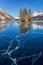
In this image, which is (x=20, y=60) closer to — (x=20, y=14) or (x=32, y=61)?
(x=32, y=61)

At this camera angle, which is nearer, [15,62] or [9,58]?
[15,62]

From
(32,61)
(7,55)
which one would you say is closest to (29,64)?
(32,61)

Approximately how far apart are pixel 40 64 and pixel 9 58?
1872 mm

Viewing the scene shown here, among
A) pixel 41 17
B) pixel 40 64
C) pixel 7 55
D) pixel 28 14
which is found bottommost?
pixel 40 64

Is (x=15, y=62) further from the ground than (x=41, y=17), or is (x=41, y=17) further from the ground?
(x=41, y=17)

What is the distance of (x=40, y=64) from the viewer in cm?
823

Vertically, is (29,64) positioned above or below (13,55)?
below

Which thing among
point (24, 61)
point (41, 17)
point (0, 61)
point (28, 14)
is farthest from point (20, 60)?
point (41, 17)

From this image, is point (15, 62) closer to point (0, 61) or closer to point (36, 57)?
point (0, 61)

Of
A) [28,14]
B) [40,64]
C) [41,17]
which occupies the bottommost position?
[40,64]

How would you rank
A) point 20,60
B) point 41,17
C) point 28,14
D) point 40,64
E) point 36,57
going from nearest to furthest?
point 40,64
point 20,60
point 36,57
point 28,14
point 41,17

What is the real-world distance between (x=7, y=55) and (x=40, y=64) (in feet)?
7.71

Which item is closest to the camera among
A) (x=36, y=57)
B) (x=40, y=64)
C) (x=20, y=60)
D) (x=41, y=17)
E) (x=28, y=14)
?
(x=40, y=64)

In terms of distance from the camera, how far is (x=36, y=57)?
9492mm
